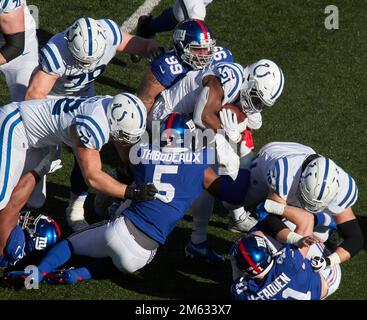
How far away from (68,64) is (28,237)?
1481 millimetres

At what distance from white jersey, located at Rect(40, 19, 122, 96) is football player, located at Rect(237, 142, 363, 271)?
1804 mm

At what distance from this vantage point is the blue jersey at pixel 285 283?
7195 millimetres

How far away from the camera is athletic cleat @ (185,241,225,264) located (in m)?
8.23

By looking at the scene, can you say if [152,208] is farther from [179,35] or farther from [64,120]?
[179,35]

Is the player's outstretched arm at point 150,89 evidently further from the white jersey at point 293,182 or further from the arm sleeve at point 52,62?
the white jersey at point 293,182

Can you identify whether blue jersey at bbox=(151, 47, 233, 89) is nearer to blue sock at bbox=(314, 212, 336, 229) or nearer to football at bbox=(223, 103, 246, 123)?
football at bbox=(223, 103, 246, 123)

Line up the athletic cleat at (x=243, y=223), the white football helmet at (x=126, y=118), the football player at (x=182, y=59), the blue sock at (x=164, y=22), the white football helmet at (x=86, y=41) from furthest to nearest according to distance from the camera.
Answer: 1. the blue sock at (x=164, y=22)
2. the athletic cleat at (x=243, y=223)
3. the football player at (x=182, y=59)
4. the white football helmet at (x=86, y=41)
5. the white football helmet at (x=126, y=118)

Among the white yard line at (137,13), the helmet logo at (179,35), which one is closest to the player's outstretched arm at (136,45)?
the helmet logo at (179,35)

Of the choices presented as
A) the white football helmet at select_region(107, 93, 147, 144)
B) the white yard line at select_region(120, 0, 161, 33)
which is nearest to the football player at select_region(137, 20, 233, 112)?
the white football helmet at select_region(107, 93, 147, 144)

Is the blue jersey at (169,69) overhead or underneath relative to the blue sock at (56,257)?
overhead

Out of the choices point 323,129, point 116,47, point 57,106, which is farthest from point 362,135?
point 57,106

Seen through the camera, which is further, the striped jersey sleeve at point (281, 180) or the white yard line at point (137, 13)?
the white yard line at point (137, 13)

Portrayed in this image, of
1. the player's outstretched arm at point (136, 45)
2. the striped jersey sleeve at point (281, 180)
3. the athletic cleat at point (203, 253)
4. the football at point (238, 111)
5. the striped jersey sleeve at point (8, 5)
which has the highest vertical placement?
the striped jersey sleeve at point (8, 5)

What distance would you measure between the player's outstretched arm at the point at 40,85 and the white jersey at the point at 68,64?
46mm
